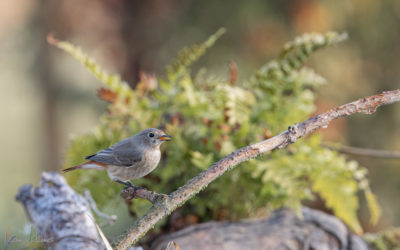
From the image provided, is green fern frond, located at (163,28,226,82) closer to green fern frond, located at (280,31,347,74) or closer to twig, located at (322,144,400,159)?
green fern frond, located at (280,31,347,74)

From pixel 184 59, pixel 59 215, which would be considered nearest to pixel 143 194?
pixel 59 215

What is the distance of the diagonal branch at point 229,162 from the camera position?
1.16 metres

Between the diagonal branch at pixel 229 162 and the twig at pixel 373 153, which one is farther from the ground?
the twig at pixel 373 153

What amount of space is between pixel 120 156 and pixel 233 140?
59cm

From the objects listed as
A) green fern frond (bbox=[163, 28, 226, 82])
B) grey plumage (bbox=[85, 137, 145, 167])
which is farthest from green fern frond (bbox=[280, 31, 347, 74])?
grey plumage (bbox=[85, 137, 145, 167])

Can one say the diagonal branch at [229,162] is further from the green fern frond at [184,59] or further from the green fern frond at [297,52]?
the green fern frond at [184,59]

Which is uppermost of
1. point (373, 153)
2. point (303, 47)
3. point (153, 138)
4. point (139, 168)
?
point (303, 47)

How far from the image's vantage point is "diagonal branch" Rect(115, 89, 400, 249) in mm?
1159

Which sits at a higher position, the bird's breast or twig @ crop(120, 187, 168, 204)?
the bird's breast

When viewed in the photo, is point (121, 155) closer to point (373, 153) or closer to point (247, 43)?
point (373, 153)

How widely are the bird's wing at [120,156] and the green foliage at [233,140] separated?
37 cm

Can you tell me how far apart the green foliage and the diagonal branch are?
63cm

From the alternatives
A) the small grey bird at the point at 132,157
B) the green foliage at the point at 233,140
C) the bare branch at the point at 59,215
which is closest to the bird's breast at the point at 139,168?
the small grey bird at the point at 132,157

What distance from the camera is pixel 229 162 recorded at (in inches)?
45.8
